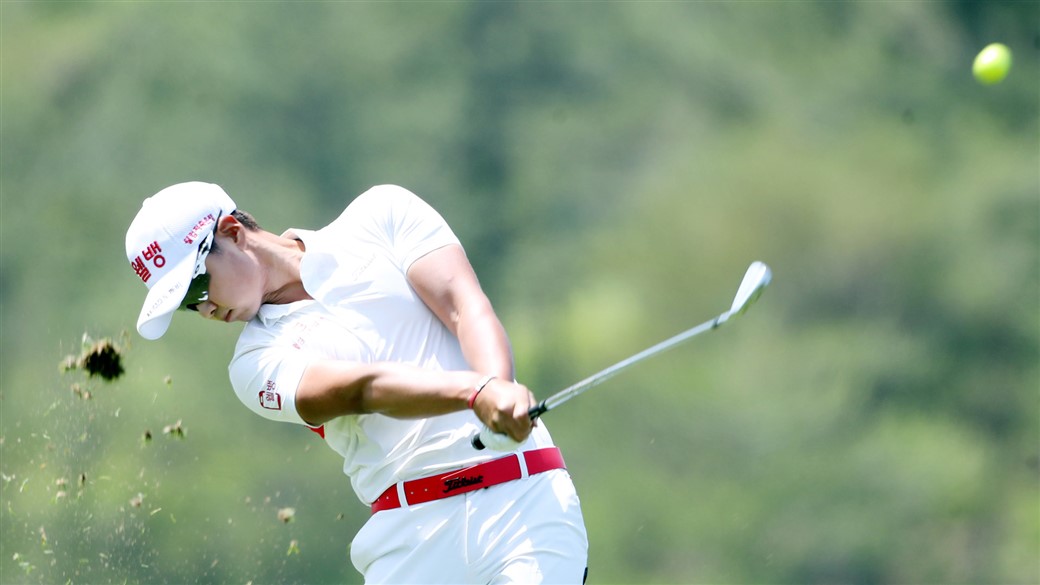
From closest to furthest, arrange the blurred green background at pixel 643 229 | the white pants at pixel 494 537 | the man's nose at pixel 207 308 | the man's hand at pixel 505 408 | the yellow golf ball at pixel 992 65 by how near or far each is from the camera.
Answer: the man's hand at pixel 505 408, the white pants at pixel 494 537, the man's nose at pixel 207 308, the yellow golf ball at pixel 992 65, the blurred green background at pixel 643 229

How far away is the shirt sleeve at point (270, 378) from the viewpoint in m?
2.22

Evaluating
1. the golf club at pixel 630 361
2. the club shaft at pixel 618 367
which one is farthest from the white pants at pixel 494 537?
the club shaft at pixel 618 367

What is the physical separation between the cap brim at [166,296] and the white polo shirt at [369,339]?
0.13 m

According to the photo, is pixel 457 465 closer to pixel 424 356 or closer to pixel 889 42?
pixel 424 356

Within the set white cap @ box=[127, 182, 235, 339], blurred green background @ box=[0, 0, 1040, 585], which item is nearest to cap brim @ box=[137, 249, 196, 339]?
white cap @ box=[127, 182, 235, 339]

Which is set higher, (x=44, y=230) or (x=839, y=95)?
(x=839, y=95)

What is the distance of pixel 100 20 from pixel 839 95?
4.15 metres

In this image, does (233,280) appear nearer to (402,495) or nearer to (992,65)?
(402,495)

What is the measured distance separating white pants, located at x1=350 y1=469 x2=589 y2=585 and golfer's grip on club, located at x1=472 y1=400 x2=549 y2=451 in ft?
0.54

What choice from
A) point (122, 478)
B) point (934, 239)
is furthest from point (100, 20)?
point (934, 239)

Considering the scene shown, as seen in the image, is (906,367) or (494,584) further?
(906,367)

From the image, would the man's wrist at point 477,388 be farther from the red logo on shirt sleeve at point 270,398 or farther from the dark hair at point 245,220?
the dark hair at point 245,220

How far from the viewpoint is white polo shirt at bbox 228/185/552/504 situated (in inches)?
89.1

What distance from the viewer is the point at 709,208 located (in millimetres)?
8219
